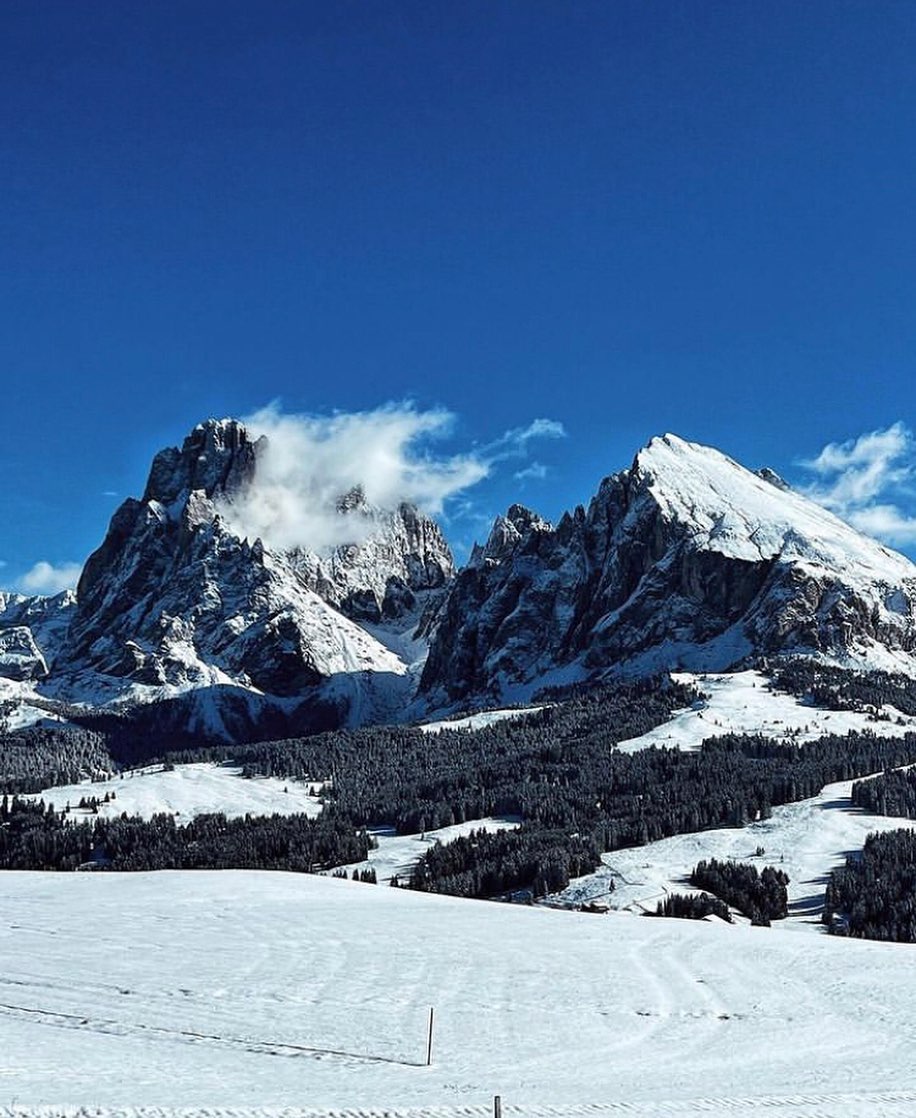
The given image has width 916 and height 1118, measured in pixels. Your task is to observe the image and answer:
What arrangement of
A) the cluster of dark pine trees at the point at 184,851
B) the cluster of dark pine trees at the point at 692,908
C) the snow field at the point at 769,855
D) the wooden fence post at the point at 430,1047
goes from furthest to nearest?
the cluster of dark pine trees at the point at 184,851
the snow field at the point at 769,855
the cluster of dark pine trees at the point at 692,908
the wooden fence post at the point at 430,1047

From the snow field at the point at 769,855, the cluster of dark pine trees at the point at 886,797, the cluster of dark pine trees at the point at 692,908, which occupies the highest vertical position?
the cluster of dark pine trees at the point at 886,797

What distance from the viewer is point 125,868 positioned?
18125 centimetres

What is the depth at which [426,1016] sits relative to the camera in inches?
1612

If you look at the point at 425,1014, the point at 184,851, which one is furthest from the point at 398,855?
the point at 425,1014

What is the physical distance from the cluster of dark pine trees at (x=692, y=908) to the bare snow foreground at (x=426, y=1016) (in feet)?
170

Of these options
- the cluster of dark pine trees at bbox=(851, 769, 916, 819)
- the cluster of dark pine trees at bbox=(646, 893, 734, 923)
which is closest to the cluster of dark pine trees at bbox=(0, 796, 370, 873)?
the cluster of dark pine trees at bbox=(646, 893, 734, 923)

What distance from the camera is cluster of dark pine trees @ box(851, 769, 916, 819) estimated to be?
7111 inches

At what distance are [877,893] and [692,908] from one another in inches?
987

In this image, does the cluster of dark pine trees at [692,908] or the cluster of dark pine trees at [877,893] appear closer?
the cluster of dark pine trees at [877,893]

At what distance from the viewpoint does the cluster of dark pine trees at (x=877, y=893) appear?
113438 mm

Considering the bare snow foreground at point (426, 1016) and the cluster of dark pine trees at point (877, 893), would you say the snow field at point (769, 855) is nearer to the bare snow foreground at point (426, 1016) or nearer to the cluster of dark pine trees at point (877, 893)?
the cluster of dark pine trees at point (877, 893)

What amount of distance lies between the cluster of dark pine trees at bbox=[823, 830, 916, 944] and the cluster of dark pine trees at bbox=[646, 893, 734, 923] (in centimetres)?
1261

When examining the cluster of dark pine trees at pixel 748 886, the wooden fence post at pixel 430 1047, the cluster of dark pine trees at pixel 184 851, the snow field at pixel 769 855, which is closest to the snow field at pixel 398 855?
the cluster of dark pine trees at pixel 184 851

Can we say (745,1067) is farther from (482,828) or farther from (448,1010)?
(482,828)
